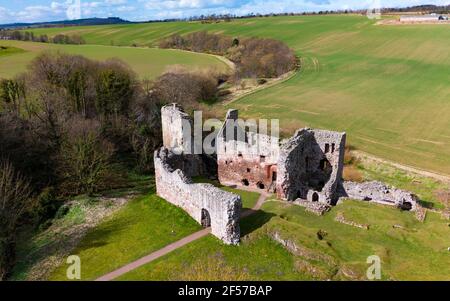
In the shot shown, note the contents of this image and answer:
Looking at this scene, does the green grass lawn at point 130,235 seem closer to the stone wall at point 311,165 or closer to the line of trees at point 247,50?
the stone wall at point 311,165

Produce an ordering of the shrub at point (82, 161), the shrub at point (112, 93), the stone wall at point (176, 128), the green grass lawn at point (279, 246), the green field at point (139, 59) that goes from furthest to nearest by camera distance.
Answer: the green field at point (139, 59), the shrub at point (112, 93), the stone wall at point (176, 128), the shrub at point (82, 161), the green grass lawn at point (279, 246)

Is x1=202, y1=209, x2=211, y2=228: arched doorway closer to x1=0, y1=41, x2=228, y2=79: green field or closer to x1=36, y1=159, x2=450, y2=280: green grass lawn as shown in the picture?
x1=36, y1=159, x2=450, y2=280: green grass lawn

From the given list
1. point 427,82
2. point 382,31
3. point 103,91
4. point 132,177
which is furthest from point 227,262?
point 382,31

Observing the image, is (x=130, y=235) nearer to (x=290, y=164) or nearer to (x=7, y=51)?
(x=290, y=164)

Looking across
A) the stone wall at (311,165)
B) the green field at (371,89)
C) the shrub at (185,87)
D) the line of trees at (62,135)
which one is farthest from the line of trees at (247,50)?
the stone wall at (311,165)

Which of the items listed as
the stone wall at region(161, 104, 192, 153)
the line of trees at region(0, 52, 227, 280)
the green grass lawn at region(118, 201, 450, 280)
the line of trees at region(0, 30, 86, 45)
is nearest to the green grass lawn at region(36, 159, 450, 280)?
the green grass lawn at region(118, 201, 450, 280)

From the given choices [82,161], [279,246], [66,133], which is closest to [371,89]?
[66,133]

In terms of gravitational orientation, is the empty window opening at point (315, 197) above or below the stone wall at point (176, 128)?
below

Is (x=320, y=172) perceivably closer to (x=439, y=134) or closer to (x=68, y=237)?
(x=68, y=237)
